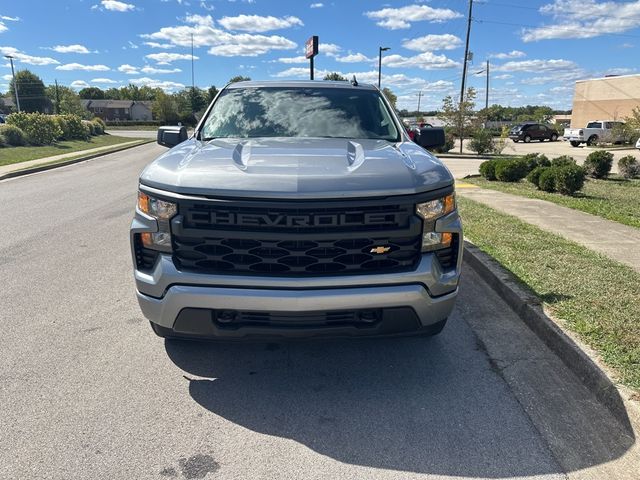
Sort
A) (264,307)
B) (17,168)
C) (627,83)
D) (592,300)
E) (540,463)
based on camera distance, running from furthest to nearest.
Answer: (627,83) < (17,168) < (592,300) < (264,307) < (540,463)

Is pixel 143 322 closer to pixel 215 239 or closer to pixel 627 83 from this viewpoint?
pixel 215 239

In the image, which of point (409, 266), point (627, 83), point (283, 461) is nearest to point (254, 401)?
point (283, 461)

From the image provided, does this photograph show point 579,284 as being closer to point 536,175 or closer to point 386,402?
point 386,402

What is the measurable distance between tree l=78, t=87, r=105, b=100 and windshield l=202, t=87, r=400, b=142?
157 m

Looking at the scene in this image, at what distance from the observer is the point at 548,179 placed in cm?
1109

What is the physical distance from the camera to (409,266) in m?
2.93

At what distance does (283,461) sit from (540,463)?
4.23 ft

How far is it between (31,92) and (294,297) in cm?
11382

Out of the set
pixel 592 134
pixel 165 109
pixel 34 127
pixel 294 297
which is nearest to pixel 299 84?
pixel 294 297

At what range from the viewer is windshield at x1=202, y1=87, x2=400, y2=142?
422 cm

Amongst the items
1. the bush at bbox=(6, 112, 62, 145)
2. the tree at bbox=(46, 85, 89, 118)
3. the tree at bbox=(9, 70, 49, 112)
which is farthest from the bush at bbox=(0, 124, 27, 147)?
the tree at bbox=(9, 70, 49, 112)

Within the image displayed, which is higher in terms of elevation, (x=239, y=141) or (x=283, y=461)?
(x=239, y=141)

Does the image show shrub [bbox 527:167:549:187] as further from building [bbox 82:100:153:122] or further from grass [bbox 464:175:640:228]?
building [bbox 82:100:153:122]

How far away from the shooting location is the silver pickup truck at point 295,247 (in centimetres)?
279
